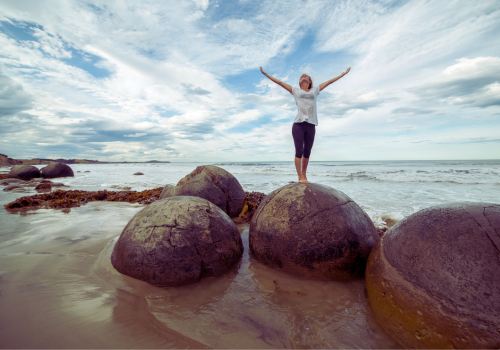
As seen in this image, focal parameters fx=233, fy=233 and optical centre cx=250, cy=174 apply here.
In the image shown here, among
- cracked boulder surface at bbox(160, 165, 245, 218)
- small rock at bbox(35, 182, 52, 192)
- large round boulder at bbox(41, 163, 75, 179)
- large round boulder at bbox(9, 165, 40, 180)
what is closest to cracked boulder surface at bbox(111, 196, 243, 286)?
cracked boulder surface at bbox(160, 165, 245, 218)

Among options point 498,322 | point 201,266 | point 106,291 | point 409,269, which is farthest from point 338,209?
point 106,291

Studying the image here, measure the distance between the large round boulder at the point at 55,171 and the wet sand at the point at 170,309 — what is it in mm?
21596

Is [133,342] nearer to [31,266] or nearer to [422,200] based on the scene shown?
[31,266]

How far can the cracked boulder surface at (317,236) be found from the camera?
300cm

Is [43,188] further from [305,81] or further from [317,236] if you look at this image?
[317,236]

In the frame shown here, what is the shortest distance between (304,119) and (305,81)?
34.0 inches

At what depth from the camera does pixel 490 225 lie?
1.91m

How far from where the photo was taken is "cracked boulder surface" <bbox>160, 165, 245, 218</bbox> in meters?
5.80

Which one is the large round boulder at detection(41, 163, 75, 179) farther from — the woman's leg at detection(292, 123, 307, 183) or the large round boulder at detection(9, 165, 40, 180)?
the woman's leg at detection(292, 123, 307, 183)

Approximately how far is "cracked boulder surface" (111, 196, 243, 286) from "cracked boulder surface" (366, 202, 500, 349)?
1.93 m

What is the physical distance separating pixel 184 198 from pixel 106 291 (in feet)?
4.83

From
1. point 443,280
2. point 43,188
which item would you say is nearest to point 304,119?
point 443,280

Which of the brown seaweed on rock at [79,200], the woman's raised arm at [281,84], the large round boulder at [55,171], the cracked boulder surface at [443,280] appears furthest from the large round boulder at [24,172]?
the cracked boulder surface at [443,280]

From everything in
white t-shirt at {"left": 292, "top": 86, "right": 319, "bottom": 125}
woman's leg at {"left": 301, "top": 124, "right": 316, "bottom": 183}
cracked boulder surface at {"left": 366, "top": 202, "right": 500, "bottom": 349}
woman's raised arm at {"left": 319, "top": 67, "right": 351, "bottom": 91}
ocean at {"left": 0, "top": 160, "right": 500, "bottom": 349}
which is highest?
woman's raised arm at {"left": 319, "top": 67, "right": 351, "bottom": 91}
